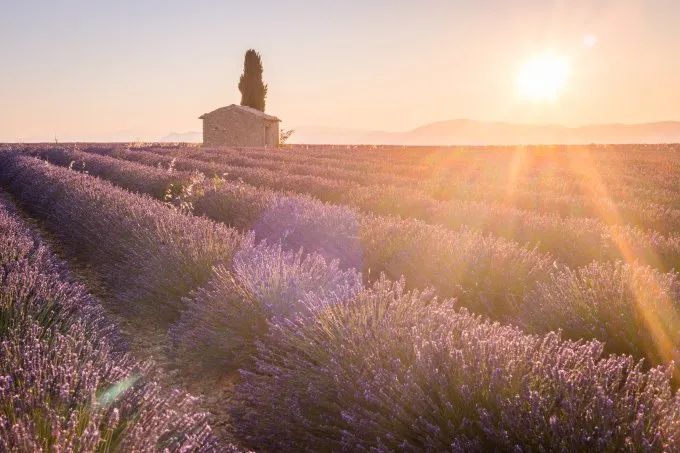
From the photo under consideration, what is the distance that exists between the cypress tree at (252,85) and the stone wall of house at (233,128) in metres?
6.70

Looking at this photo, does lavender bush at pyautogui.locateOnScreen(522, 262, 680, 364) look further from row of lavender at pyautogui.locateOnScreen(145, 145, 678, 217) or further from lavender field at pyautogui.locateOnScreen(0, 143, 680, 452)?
row of lavender at pyautogui.locateOnScreen(145, 145, 678, 217)

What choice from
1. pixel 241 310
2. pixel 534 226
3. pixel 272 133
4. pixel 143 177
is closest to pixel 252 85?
pixel 272 133

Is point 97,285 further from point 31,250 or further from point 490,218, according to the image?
point 490,218

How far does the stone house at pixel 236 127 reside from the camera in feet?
113

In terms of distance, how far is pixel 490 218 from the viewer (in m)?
6.50

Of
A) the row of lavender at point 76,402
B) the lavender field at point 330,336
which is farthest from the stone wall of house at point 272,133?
the row of lavender at point 76,402

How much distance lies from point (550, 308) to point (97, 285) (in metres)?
4.15

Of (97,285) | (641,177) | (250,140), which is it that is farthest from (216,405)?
(250,140)

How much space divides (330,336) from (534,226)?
4227 mm

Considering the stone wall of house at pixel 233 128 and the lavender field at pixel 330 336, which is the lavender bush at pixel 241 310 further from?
the stone wall of house at pixel 233 128

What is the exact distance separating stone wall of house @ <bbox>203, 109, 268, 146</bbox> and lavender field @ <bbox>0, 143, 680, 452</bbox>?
28.4 meters

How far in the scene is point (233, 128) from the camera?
34.9 meters

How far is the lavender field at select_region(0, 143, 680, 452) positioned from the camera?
1717 millimetres

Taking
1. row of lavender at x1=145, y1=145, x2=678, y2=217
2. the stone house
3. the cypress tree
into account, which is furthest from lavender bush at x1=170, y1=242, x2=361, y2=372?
the cypress tree
